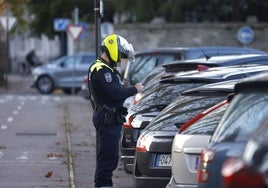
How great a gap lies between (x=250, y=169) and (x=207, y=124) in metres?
3.53

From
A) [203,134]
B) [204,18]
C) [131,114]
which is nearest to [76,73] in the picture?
[204,18]

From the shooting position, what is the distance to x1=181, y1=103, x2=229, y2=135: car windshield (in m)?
9.15

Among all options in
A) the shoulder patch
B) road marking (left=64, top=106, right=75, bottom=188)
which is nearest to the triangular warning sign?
road marking (left=64, top=106, right=75, bottom=188)

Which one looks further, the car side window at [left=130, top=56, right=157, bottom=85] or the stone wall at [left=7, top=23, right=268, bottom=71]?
the stone wall at [left=7, top=23, right=268, bottom=71]

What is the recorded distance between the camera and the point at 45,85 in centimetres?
3978

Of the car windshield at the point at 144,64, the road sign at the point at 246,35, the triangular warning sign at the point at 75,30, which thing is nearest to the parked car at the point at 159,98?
the car windshield at the point at 144,64

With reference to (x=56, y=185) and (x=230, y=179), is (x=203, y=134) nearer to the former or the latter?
(x=230, y=179)

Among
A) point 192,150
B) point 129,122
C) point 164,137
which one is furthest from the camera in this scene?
point 129,122

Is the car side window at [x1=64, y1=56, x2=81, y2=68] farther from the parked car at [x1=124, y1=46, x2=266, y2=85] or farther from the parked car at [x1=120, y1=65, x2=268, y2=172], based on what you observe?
the parked car at [x1=120, y1=65, x2=268, y2=172]

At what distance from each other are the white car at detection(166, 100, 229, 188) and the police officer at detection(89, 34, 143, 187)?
166cm

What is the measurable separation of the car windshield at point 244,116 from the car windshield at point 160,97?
4.73 meters

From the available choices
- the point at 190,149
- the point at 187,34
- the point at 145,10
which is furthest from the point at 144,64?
the point at 145,10

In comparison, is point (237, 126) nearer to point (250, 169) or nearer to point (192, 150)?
point (250, 169)

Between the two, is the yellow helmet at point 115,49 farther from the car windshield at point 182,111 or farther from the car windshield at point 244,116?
the car windshield at point 244,116
